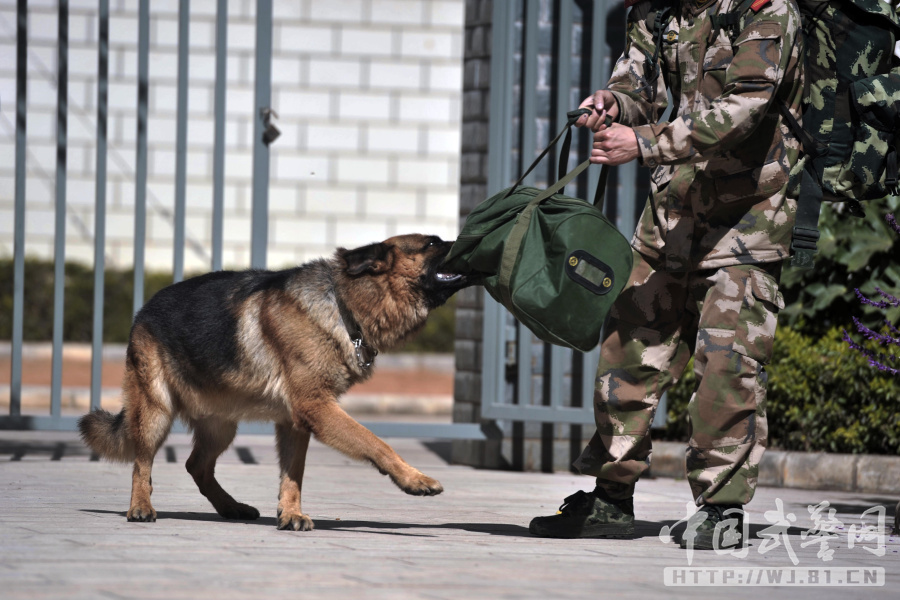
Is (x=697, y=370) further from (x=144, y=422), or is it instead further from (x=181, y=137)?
(x=181, y=137)

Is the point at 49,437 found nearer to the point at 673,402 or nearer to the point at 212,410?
the point at 212,410

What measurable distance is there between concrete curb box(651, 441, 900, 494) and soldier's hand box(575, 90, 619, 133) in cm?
305

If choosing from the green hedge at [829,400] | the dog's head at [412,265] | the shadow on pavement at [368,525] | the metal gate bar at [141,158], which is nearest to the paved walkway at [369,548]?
the shadow on pavement at [368,525]

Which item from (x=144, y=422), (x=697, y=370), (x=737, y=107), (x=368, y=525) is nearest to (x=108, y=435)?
(x=144, y=422)

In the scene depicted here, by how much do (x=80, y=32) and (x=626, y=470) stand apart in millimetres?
11203

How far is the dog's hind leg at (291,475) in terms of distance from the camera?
4.07m

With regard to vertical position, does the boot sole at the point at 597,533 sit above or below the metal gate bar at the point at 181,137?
below

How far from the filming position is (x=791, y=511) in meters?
5.09

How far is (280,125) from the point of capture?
14.1 m

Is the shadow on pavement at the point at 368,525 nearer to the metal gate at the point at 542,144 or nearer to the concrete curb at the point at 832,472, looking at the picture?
the metal gate at the point at 542,144

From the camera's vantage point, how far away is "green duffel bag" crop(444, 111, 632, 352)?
3738 mm

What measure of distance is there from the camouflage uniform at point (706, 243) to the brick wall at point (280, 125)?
1016cm

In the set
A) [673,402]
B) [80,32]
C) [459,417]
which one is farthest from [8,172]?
[673,402]

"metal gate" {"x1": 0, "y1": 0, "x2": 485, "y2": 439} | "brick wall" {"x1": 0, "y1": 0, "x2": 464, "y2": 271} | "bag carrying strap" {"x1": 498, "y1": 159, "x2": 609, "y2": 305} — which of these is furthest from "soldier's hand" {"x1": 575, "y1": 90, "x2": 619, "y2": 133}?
"brick wall" {"x1": 0, "y1": 0, "x2": 464, "y2": 271}
